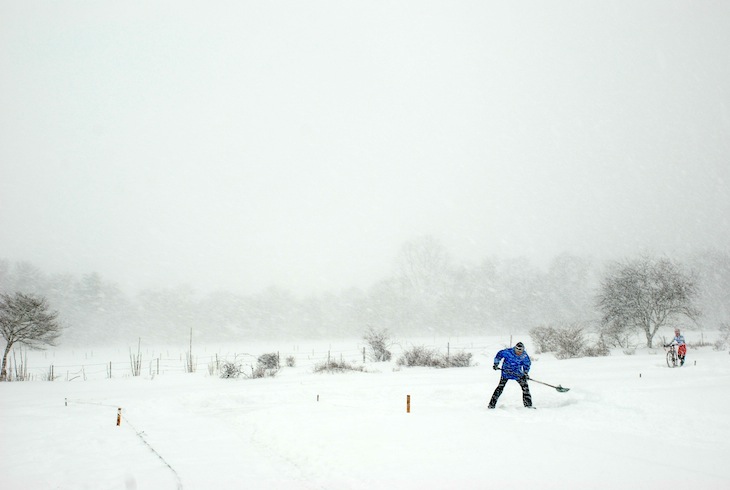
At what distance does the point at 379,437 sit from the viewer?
959 centimetres

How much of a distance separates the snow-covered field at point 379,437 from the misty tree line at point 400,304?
5846cm

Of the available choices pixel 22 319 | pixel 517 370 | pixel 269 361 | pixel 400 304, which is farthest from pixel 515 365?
pixel 400 304

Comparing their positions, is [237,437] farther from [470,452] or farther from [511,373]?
[511,373]

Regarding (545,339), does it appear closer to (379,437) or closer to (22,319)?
(379,437)

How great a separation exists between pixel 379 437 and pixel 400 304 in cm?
6785

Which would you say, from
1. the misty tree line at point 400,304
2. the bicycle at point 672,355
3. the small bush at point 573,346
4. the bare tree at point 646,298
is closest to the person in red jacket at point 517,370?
the bicycle at point 672,355

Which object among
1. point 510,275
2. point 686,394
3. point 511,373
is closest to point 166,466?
point 511,373

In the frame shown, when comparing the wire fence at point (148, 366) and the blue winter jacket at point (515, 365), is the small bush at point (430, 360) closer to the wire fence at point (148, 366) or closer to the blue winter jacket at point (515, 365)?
the wire fence at point (148, 366)

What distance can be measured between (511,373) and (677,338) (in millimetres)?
14111

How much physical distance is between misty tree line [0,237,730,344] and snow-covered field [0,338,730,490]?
58.5 m

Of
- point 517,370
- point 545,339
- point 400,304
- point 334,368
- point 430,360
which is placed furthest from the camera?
point 400,304

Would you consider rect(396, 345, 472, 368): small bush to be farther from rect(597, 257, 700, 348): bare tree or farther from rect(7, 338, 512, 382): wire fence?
rect(597, 257, 700, 348): bare tree

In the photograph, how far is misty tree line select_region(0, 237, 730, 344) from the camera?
7044cm

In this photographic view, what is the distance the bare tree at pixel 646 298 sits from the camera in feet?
112
